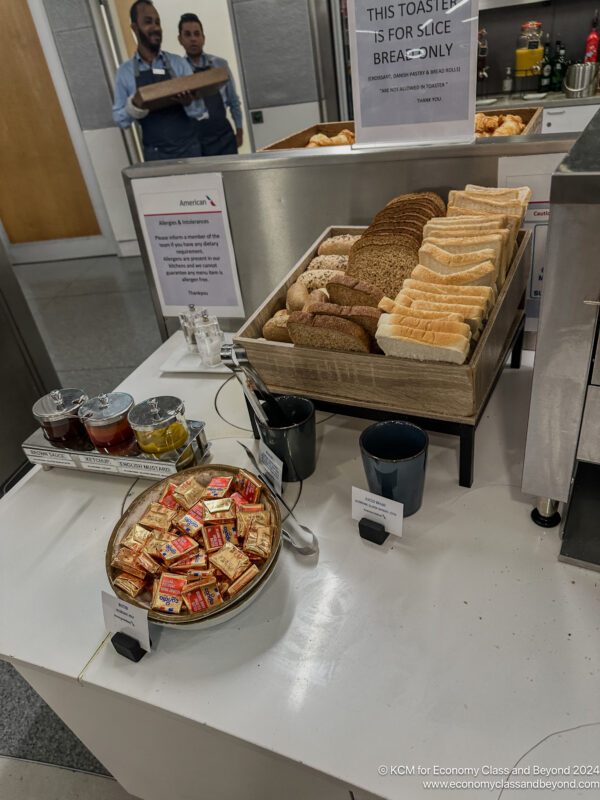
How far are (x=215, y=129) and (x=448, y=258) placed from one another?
2899 mm

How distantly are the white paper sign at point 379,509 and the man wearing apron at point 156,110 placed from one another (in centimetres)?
287

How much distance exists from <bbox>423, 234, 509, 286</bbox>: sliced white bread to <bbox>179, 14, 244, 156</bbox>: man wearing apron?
270 centimetres

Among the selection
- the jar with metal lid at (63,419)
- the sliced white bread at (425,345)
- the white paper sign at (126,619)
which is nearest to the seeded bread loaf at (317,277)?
the sliced white bread at (425,345)

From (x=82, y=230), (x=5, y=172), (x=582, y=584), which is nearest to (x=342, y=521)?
(x=582, y=584)

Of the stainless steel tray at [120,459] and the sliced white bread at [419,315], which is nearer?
the sliced white bread at [419,315]

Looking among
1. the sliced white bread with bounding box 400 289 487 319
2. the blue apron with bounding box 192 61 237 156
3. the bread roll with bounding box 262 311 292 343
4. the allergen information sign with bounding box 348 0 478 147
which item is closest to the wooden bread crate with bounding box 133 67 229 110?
the blue apron with bounding box 192 61 237 156

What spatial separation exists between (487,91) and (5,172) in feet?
11.7

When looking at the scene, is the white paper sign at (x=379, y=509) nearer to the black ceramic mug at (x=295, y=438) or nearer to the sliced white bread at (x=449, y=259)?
the black ceramic mug at (x=295, y=438)

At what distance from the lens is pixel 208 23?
400 centimetres

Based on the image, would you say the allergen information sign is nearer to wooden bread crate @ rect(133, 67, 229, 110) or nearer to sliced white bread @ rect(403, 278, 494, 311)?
sliced white bread @ rect(403, 278, 494, 311)

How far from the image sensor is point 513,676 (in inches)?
24.9

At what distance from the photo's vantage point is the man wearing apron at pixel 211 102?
3.22 m

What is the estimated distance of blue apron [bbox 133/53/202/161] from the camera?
123 inches

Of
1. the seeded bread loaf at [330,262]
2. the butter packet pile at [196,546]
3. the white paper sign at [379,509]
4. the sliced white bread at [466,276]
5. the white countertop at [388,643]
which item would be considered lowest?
the white countertop at [388,643]
